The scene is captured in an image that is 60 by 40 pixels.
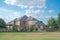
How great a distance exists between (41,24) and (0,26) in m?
11.5

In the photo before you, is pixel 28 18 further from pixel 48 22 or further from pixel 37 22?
pixel 48 22

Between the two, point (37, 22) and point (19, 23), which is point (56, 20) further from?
point (19, 23)

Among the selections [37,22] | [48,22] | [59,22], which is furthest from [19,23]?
[59,22]

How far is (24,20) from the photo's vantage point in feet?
143

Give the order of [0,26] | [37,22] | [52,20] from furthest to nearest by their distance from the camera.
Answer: [37,22]
[52,20]
[0,26]

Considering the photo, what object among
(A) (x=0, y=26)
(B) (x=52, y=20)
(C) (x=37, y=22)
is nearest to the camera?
(A) (x=0, y=26)

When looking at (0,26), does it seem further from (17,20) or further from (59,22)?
(59,22)

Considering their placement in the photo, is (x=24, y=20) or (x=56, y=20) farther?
(x=24, y=20)

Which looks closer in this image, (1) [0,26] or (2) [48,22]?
(1) [0,26]

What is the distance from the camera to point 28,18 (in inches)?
1654

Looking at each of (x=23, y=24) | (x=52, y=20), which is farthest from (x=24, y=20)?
(x=52, y=20)

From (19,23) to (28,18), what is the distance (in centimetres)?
287

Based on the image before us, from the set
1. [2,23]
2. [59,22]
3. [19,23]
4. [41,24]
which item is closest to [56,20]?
[59,22]

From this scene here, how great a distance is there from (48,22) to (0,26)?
12.4 m
